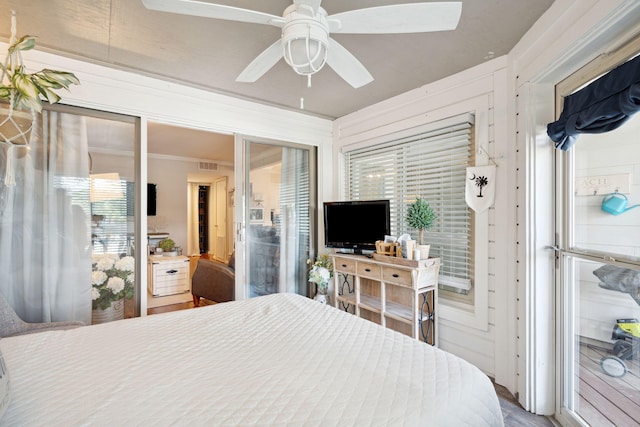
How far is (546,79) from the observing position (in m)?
1.94

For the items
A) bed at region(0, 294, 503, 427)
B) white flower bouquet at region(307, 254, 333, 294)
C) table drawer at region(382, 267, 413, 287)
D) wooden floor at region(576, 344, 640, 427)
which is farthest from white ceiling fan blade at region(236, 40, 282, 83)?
wooden floor at region(576, 344, 640, 427)

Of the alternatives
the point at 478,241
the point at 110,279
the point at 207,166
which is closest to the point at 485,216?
the point at 478,241

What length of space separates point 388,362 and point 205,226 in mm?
8130

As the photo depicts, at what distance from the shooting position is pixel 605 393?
64.6 inches

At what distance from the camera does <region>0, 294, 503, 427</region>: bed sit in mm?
891

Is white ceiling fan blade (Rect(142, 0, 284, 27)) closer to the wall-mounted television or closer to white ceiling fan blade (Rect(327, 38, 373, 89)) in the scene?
white ceiling fan blade (Rect(327, 38, 373, 89))

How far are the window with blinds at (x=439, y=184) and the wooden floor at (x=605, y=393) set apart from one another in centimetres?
93

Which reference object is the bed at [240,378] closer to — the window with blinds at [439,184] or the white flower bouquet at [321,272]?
the window with blinds at [439,184]

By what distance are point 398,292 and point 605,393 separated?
162cm

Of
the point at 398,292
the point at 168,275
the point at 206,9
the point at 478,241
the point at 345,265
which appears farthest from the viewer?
the point at 168,275

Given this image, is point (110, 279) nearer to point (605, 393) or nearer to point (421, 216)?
point (421, 216)

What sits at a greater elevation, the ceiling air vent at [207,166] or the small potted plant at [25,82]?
the ceiling air vent at [207,166]

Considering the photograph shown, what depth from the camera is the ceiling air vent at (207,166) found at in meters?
6.52

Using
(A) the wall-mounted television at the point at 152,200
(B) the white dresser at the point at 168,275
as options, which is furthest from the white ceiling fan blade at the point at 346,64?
(A) the wall-mounted television at the point at 152,200
